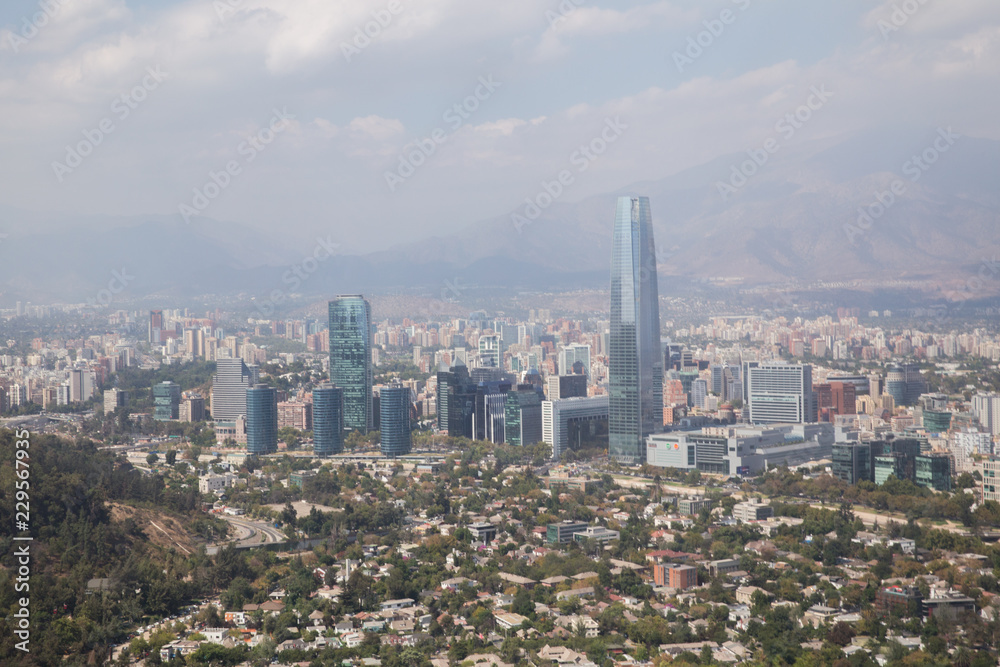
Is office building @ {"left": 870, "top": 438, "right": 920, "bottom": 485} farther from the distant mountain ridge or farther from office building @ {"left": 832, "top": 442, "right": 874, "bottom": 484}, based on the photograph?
the distant mountain ridge

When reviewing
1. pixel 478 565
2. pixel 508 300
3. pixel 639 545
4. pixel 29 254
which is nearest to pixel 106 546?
pixel 478 565

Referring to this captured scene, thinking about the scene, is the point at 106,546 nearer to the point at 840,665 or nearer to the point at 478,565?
the point at 478,565

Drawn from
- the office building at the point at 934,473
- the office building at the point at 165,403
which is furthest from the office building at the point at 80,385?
the office building at the point at 934,473

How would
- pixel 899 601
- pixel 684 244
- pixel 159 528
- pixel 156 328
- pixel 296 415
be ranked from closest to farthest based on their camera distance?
pixel 899 601 → pixel 159 528 → pixel 296 415 → pixel 156 328 → pixel 684 244

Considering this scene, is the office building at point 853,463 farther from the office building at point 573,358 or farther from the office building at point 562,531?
the office building at point 573,358

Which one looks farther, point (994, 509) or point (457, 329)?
point (457, 329)

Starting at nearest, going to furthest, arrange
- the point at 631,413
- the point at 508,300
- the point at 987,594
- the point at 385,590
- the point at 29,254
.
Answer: the point at 987,594
the point at 385,590
the point at 631,413
the point at 29,254
the point at 508,300

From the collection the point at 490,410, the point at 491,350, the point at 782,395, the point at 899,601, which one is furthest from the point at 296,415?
the point at 899,601

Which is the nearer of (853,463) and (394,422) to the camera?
(853,463)

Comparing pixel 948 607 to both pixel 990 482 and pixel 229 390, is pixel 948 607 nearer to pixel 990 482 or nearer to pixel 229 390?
pixel 990 482
